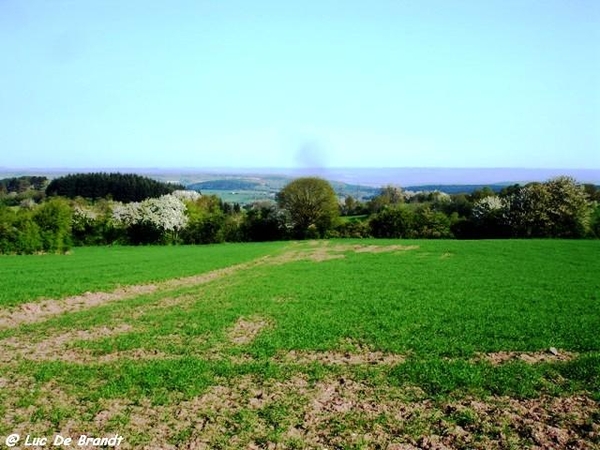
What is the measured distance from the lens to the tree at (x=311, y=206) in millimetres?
81188

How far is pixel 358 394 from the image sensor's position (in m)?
11.4

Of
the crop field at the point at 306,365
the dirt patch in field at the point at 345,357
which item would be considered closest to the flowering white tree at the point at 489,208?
the crop field at the point at 306,365

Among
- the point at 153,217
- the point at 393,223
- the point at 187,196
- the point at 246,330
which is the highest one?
the point at 187,196

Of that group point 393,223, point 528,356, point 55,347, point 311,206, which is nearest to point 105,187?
point 311,206

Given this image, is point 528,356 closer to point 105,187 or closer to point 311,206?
point 311,206

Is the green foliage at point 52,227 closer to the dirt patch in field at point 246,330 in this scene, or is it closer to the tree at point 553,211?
the dirt patch in field at point 246,330

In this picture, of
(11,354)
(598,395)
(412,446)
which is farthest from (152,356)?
(598,395)

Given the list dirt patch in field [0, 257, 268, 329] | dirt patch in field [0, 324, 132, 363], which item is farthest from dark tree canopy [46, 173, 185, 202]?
dirt patch in field [0, 324, 132, 363]

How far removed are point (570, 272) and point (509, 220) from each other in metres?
47.7

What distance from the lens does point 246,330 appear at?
698 inches

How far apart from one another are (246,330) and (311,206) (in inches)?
2554

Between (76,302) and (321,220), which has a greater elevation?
(76,302)

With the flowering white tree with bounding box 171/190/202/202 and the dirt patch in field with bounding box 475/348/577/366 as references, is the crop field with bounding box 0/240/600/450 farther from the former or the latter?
the flowering white tree with bounding box 171/190/202/202

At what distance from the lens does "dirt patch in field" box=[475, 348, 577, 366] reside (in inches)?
539
